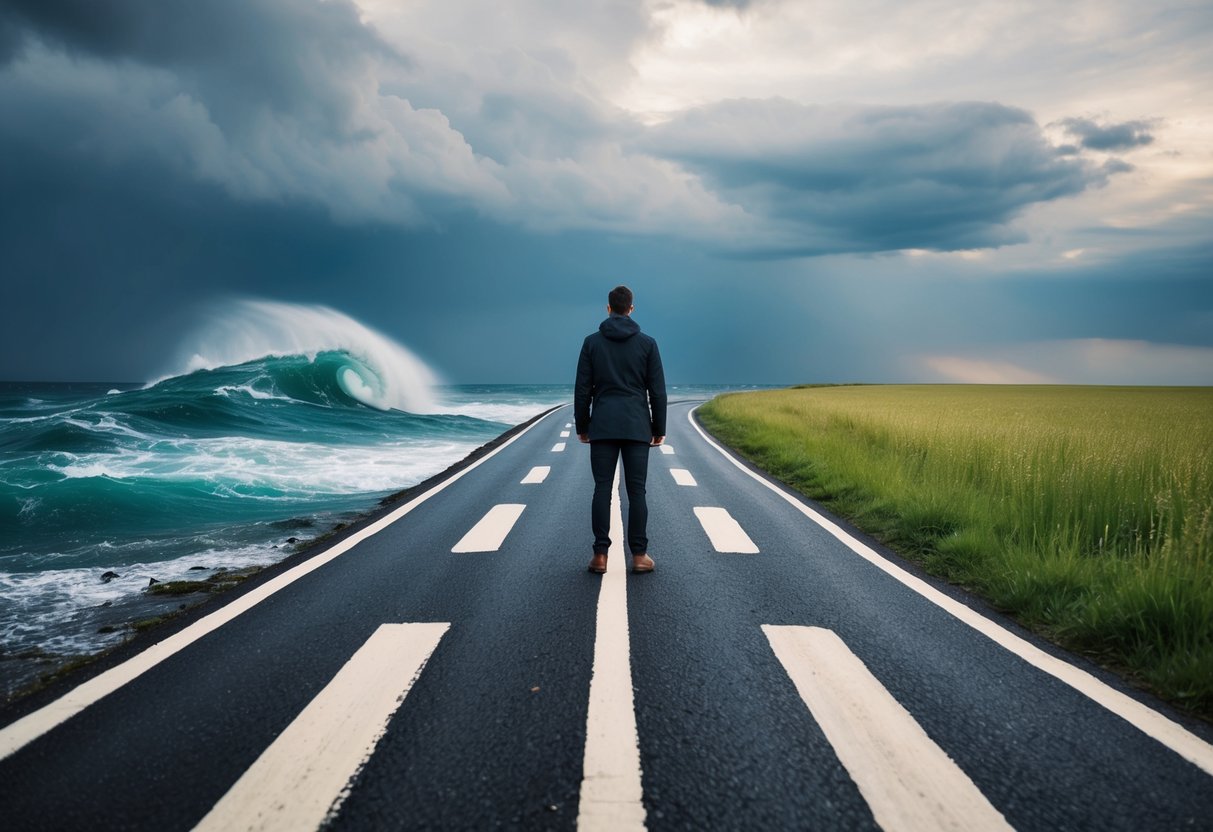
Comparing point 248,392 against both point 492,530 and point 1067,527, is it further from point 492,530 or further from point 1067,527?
point 1067,527

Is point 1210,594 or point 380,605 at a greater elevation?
point 1210,594

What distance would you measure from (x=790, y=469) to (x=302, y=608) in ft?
31.7

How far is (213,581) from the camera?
5746 millimetres

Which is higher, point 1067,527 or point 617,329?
point 617,329

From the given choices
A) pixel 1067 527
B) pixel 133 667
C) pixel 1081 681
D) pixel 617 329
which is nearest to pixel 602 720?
pixel 1081 681

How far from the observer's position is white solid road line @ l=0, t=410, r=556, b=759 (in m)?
2.91

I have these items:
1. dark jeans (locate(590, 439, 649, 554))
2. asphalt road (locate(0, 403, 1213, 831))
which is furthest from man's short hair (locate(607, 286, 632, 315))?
asphalt road (locate(0, 403, 1213, 831))

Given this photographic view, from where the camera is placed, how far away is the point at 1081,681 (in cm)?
347

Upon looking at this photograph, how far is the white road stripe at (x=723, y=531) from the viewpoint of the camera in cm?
642

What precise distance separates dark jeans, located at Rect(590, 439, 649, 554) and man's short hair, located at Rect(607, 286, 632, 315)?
44.7 inches

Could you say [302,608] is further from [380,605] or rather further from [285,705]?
[285,705]

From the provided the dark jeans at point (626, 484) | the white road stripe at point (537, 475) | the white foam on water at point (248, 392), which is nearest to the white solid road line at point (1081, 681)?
the dark jeans at point (626, 484)

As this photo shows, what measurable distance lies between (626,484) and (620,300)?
1579mm

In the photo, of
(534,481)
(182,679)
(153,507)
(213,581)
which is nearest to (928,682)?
(182,679)
